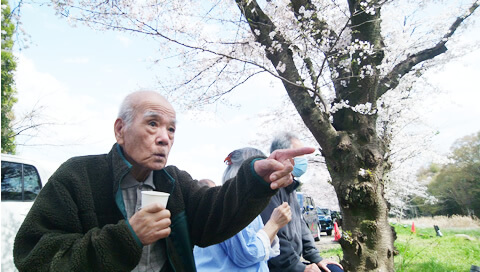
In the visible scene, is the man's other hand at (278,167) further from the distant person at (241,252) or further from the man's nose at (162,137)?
the distant person at (241,252)

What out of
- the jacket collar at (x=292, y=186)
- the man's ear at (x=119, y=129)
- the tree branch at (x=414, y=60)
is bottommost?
the jacket collar at (x=292, y=186)

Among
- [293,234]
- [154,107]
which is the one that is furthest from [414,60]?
[154,107]

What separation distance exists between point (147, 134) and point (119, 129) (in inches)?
8.4

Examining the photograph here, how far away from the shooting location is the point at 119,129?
155cm

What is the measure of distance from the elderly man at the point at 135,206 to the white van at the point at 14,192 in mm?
3631

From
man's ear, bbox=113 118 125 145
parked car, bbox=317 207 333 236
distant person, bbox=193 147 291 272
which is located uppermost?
man's ear, bbox=113 118 125 145

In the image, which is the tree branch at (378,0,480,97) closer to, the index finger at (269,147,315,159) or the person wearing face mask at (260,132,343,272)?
the person wearing face mask at (260,132,343,272)

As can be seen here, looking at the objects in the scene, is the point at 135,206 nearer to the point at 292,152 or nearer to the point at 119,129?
the point at 119,129

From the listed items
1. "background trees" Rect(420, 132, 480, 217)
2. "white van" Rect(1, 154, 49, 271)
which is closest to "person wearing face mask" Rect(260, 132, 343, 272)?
"white van" Rect(1, 154, 49, 271)

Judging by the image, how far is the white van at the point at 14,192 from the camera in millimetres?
4007

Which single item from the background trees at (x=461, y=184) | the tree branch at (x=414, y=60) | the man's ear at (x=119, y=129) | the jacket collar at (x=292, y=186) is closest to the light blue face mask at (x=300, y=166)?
the jacket collar at (x=292, y=186)

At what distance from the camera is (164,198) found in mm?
1195

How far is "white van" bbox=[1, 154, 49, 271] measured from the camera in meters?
4.01

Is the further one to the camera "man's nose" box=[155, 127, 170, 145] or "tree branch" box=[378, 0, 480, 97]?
"tree branch" box=[378, 0, 480, 97]
